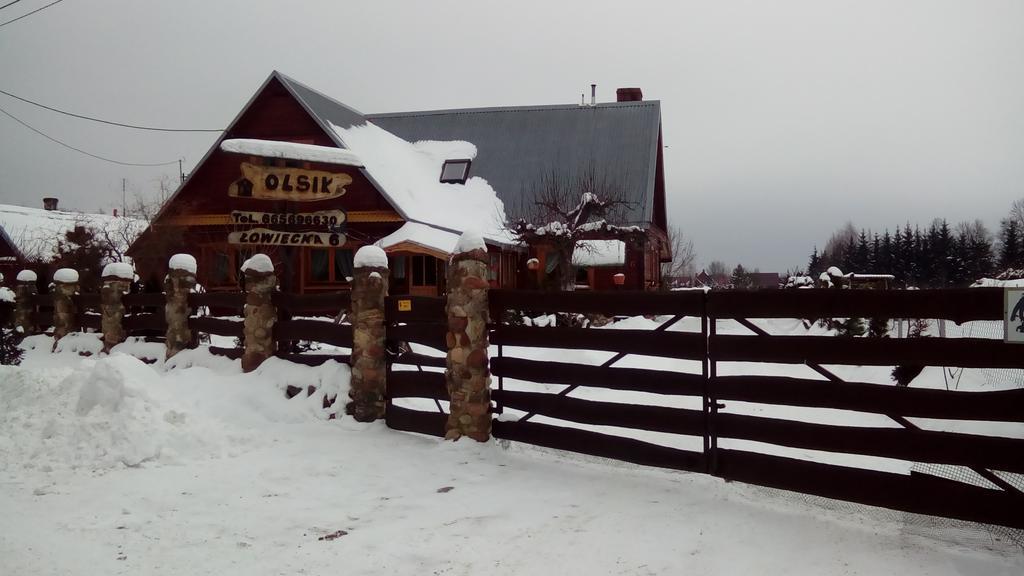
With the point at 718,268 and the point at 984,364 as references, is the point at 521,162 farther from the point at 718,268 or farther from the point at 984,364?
the point at 718,268

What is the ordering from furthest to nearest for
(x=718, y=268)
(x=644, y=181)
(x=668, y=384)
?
(x=718, y=268)
(x=644, y=181)
(x=668, y=384)

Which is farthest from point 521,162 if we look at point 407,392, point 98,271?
point 407,392

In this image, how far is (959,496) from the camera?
436cm

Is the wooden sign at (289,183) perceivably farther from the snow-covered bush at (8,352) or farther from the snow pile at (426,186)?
the snow pile at (426,186)

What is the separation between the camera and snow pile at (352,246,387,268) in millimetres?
8031

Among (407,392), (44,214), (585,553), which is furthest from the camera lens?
(44,214)

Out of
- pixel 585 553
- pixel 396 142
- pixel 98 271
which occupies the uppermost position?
pixel 396 142

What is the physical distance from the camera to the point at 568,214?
65.5 feet

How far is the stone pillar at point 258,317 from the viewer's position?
9.22 meters

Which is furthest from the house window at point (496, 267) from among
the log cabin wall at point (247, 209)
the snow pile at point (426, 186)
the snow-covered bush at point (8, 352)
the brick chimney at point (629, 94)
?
the snow-covered bush at point (8, 352)

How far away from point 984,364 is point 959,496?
88 centimetres

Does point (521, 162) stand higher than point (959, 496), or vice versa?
point (521, 162)

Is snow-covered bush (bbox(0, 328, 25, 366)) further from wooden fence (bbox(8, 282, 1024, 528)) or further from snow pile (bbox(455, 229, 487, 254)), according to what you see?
snow pile (bbox(455, 229, 487, 254))

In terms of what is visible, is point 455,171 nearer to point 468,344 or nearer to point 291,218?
point 291,218
